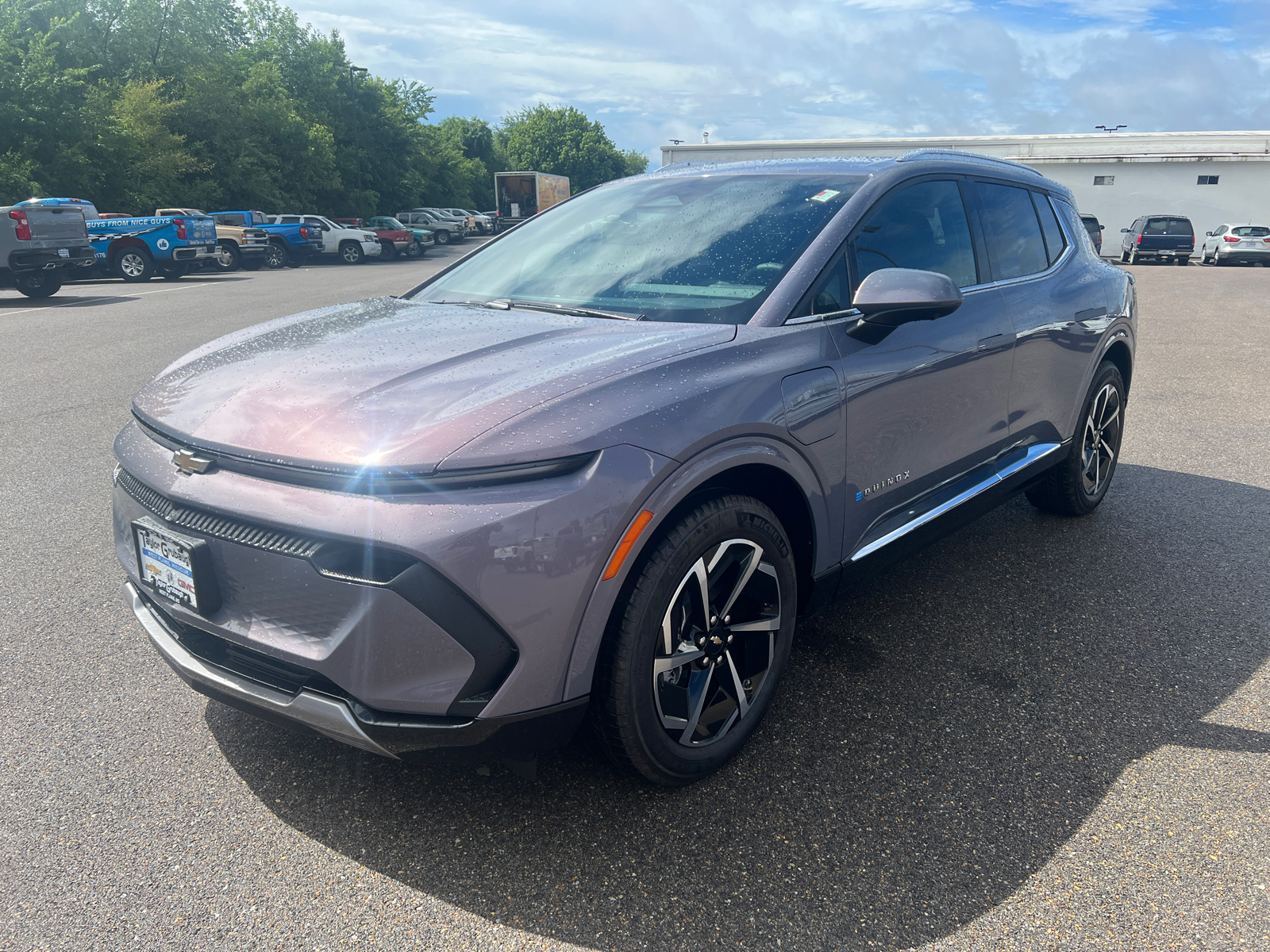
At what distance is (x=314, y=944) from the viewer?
1.96 m

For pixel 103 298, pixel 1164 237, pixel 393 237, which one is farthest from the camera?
pixel 393 237

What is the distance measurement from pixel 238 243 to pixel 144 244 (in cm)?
589

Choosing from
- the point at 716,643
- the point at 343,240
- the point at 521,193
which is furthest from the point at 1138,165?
the point at 716,643

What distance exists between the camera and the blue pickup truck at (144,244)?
2162 centimetres

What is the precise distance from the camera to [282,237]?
2988 cm

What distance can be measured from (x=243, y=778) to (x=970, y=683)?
2315 millimetres

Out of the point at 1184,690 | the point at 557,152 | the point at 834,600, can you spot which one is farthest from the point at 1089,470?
the point at 557,152

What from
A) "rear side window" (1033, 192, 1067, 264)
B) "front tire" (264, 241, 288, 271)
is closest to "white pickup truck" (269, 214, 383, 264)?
"front tire" (264, 241, 288, 271)

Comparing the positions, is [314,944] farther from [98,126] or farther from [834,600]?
[98,126]

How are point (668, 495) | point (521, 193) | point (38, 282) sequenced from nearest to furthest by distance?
point (668, 495)
point (38, 282)
point (521, 193)

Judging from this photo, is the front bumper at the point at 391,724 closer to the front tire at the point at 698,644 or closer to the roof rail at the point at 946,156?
the front tire at the point at 698,644

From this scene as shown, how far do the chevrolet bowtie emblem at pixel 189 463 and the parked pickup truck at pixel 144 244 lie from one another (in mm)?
22798

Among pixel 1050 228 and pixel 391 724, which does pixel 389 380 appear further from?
pixel 1050 228

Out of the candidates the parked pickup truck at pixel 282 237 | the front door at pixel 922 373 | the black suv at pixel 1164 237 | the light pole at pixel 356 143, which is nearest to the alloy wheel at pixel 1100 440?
the front door at pixel 922 373
